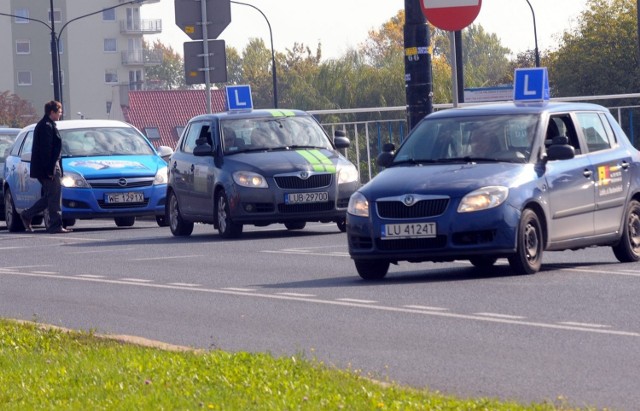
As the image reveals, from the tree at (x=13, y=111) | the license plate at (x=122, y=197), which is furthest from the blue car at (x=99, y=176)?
the tree at (x=13, y=111)

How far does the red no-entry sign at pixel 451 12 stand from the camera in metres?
19.7

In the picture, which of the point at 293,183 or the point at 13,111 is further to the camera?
the point at 13,111

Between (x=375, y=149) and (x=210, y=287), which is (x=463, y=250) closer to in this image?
(x=210, y=287)

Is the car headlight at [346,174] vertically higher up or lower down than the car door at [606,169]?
lower down

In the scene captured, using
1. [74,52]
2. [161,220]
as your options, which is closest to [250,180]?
[161,220]

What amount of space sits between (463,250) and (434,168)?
3.23ft

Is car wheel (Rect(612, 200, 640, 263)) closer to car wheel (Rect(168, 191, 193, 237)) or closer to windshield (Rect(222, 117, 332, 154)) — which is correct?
windshield (Rect(222, 117, 332, 154))

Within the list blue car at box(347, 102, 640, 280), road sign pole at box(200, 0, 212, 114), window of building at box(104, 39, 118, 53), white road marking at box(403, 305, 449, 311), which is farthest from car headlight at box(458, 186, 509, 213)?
window of building at box(104, 39, 118, 53)

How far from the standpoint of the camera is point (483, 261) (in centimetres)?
1539

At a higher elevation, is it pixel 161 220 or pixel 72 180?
pixel 72 180

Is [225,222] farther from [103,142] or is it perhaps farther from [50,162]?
[103,142]

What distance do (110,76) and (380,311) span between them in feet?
459

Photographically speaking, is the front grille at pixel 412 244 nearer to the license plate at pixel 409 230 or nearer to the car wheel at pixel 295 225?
the license plate at pixel 409 230

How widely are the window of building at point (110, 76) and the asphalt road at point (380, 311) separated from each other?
13086 cm
